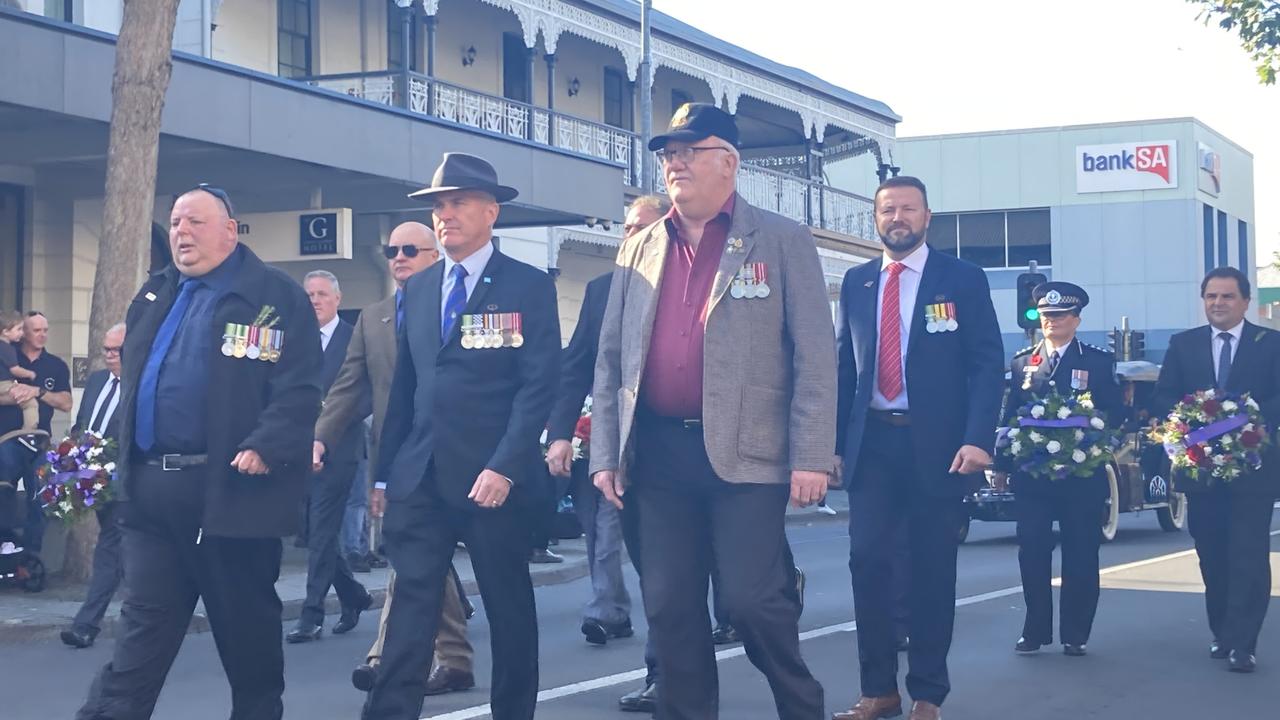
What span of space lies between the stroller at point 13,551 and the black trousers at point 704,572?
7449 millimetres

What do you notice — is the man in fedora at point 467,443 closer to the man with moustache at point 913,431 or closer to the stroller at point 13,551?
the man with moustache at point 913,431

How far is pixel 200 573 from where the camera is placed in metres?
6.02

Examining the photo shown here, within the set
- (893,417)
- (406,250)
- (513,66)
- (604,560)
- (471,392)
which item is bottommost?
(604,560)

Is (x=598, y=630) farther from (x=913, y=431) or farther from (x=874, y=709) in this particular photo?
(x=913, y=431)

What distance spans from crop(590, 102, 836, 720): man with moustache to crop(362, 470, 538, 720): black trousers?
0.63 m

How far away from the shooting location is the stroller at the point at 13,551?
1194 cm

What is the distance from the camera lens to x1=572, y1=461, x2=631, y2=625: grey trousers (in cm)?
967

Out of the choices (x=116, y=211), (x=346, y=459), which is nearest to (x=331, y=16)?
(x=116, y=211)

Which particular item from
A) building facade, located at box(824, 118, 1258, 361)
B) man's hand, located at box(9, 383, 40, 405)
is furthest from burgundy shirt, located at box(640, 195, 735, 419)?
building facade, located at box(824, 118, 1258, 361)

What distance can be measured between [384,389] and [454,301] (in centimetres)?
185

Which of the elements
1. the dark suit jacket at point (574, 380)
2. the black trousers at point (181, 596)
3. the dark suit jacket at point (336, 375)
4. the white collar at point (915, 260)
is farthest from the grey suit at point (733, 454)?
the dark suit jacket at point (336, 375)

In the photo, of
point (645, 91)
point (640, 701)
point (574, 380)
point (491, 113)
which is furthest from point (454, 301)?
point (491, 113)

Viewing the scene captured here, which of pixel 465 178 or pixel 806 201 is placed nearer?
pixel 465 178

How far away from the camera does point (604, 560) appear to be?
31.8ft
